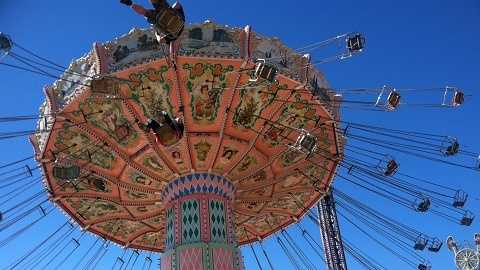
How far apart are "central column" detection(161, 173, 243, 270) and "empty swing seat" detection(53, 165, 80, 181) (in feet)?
8.52

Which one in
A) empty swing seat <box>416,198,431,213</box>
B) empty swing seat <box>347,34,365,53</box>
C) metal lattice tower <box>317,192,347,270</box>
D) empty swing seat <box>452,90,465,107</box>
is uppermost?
empty swing seat <box>347,34,365,53</box>

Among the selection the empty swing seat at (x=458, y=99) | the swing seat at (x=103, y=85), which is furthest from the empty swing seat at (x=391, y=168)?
the swing seat at (x=103, y=85)

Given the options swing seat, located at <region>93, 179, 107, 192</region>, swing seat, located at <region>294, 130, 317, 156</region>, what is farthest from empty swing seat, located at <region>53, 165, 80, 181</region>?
swing seat, located at <region>294, 130, 317, 156</region>

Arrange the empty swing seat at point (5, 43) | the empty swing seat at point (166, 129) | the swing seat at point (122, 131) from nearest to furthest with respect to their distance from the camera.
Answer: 1. the empty swing seat at point (166, 129)
2. the empty swing seat at point (5, 43)
3. the swing seat at point (122, 131)

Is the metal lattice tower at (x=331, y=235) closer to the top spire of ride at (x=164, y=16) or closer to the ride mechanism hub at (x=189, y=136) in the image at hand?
the ride mechanism hub at (x=189, y=136)

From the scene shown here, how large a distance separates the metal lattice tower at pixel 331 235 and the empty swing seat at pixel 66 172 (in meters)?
15.1

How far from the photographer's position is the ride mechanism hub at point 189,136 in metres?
12.6

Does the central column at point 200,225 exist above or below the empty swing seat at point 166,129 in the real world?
below

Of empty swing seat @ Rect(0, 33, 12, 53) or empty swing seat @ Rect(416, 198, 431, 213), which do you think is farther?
empty swing seat @ Rect(416, 198, 431, 213)

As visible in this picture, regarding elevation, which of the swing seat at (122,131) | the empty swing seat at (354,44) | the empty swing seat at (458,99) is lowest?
the swing seat at (122,131)

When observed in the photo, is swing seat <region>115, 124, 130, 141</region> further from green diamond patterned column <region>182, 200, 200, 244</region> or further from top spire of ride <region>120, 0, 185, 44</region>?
top spire of ride <region>120, 0, 185, 44</region>

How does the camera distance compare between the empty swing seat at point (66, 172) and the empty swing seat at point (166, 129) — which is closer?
the empty swing seat at point (166, 129)

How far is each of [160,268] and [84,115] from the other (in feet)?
14.1

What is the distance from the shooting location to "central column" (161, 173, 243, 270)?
13172mm
